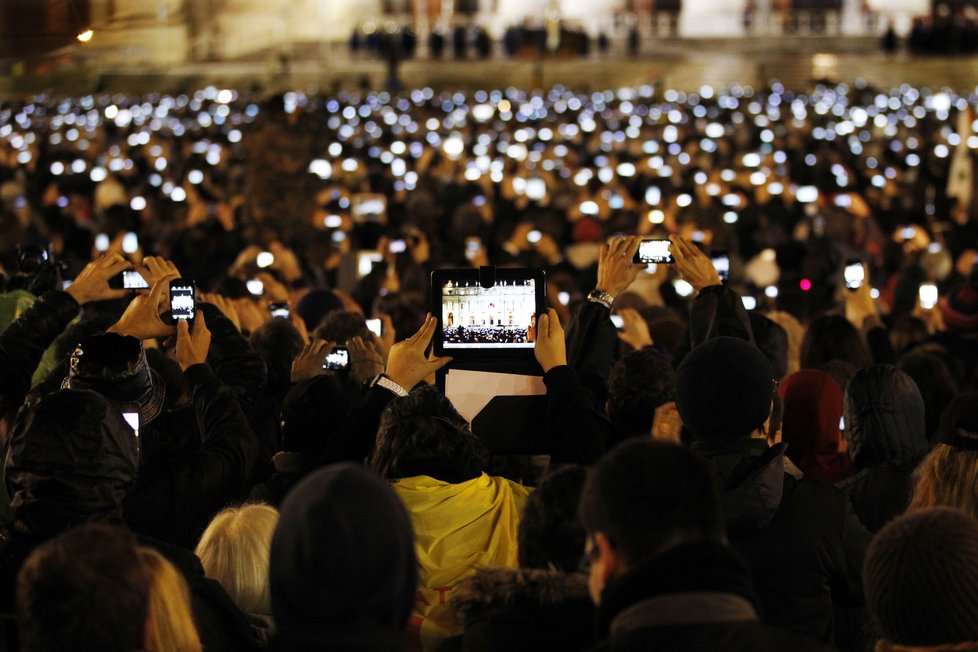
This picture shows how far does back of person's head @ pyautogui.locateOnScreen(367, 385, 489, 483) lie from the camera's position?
13.4 feet

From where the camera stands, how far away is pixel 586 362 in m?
5.45

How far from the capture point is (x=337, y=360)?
5.79 meters

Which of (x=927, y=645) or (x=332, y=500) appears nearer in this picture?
(x=332, y=500)

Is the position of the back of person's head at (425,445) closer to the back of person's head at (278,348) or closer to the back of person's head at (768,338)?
the back of person's head at (278,348)

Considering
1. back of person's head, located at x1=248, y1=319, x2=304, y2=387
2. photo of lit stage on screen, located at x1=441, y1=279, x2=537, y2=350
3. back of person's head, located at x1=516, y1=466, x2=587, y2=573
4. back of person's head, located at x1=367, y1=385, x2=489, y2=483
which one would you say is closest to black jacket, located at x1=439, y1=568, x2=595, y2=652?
back of person's head, located at x1=516, y1=466, x2=587, y2=573

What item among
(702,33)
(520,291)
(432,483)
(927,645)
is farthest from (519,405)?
(702,33)

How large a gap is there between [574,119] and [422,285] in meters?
19.2

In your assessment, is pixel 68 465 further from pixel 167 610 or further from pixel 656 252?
pixel 656 252

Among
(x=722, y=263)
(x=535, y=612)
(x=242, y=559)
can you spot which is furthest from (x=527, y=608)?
(x=722, y=263)

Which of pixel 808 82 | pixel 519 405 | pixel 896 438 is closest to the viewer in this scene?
pixel 519 405

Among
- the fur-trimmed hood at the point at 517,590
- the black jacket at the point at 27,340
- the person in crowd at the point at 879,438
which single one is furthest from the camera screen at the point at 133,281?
the fur-trimmed hood at the point at 517,590

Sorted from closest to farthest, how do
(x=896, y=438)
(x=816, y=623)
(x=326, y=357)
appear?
(x=816, y=623) < (x=896, y=438) < (x=326, y=357)

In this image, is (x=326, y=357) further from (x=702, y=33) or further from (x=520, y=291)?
Answer: (x=702, y=33)

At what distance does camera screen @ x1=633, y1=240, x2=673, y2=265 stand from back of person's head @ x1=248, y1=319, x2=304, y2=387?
1445 mm
